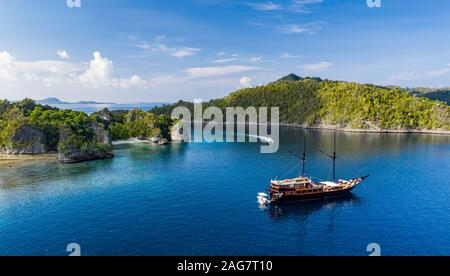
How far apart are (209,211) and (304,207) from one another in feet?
65.1

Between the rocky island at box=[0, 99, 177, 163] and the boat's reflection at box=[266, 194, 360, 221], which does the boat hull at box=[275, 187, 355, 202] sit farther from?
the rocky island at box=[0, 99, 177, 163]

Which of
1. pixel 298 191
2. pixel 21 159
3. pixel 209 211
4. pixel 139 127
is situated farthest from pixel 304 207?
pixel 139 127

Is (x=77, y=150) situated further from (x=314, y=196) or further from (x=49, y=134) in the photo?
(x=314, y=196)

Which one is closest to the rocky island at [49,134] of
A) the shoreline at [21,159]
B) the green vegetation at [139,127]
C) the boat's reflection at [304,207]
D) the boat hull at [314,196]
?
the shoreline at [21,159]

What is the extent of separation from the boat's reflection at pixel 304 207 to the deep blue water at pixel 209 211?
8.1 inches

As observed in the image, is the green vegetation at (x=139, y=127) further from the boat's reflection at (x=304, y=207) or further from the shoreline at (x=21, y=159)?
the boat's reflection at (x=304, y=207)

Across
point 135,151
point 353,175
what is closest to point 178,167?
point 135,151

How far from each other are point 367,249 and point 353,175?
44.0 m

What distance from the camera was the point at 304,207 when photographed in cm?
6469

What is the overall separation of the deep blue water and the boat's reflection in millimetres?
205

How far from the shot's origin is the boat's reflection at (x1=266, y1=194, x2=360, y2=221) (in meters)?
59.6
